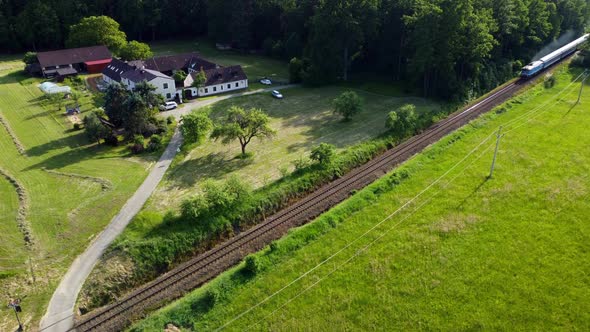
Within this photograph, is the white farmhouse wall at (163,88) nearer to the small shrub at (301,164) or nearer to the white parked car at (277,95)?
the white parked car at (277,95)

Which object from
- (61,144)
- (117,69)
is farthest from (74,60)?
(61,144)

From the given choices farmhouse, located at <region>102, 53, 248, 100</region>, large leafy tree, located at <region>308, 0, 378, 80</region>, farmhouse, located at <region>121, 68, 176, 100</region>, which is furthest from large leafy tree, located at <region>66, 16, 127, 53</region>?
large leafy tree, located at <region>308, 0, 378, 80</region>

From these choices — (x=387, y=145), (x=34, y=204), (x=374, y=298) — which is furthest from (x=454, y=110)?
(x=34, y=204)

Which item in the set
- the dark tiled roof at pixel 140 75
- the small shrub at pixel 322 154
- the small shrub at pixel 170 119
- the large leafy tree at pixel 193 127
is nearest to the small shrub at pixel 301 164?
the small shrub at pixel 322 154

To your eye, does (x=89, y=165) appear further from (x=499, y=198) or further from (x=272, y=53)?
(x=272, y=53)

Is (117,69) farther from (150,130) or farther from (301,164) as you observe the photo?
(301,164)

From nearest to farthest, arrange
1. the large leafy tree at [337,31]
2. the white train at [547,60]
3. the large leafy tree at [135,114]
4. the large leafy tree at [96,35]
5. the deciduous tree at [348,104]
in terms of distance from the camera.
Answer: the large leafy tree at [135,114] < the deciduous tree at [348,104] < the large leafy tree at [337,31] < the white train at [547,60] < the large leafy tree at [96,35]
